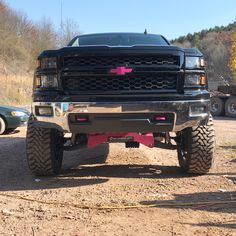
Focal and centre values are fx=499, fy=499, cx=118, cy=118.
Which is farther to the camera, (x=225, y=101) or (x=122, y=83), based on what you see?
(x=225, y=101)

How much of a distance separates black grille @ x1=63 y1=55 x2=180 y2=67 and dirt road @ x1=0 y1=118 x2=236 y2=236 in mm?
1443

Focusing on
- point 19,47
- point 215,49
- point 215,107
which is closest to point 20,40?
point 19,47

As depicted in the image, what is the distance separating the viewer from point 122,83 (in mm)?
5719

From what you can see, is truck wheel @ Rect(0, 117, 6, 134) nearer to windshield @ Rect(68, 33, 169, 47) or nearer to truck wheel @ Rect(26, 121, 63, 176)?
windshield @ Rect(68, 33, 169, 47)

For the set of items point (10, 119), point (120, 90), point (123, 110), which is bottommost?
point (10, 119)

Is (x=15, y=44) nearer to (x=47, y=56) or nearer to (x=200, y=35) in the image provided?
(x=47, y=56)

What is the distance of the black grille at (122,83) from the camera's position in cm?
571

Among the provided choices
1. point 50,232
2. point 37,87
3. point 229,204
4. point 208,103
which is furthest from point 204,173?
point 50,232

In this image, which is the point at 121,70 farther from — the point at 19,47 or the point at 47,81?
the point at 19,47

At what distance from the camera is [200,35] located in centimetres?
12225

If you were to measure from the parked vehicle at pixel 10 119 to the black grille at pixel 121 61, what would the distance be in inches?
274

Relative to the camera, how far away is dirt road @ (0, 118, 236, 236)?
4324mm

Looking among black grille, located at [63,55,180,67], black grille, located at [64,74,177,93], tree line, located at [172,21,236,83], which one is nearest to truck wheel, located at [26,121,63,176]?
black grille, located at [64,74,177,93]

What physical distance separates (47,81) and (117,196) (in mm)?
1576
